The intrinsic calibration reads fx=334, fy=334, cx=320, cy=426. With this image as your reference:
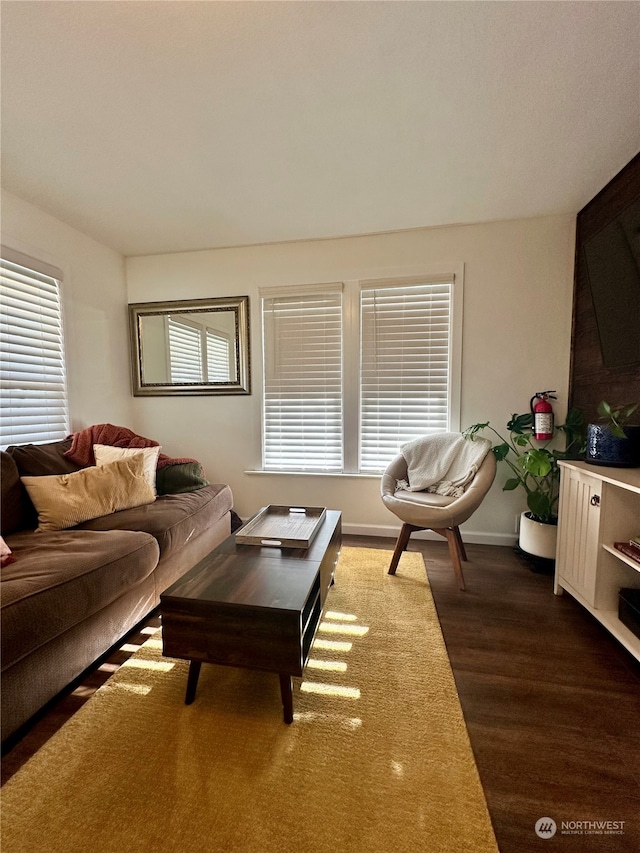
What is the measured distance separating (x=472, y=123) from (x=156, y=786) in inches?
114

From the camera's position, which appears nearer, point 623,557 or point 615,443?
point 623,557

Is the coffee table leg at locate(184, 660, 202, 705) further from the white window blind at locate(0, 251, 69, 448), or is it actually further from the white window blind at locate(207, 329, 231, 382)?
the white window blind at locate(207, 329, 231, 382)

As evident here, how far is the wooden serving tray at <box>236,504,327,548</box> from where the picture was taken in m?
1.62

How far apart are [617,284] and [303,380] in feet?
7.11

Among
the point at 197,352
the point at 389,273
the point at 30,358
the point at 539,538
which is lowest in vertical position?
the point at 539,538

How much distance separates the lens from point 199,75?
1398mm

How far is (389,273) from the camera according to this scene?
2.72 metres

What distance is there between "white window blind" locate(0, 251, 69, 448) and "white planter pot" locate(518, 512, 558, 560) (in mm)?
3498

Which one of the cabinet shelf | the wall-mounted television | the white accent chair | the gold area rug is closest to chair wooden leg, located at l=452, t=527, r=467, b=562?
the white accent chair

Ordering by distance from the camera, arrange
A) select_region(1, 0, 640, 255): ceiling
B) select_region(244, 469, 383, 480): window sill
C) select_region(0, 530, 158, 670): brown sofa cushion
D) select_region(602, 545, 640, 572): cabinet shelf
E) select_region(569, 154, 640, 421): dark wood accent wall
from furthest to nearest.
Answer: select_region(244, 469, 383, 480): window sill
select_region(569, 154, 640, 421): dark wood accent wall
select_region(602, 545, 640, 572): cabinet shelf
select_region(1, 0, 640, 255): ceiling
select_region(0, 530, 158, 670): brown sofa cushion

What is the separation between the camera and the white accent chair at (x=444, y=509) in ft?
6.66

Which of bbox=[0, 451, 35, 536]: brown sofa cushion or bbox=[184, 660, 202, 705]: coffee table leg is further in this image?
bbox=[0, 451, 35, 536]: brown sofa cushion

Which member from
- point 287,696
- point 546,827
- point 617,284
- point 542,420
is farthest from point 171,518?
point 617,284

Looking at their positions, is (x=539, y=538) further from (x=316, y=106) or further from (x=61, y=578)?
(x=316, y=106)
